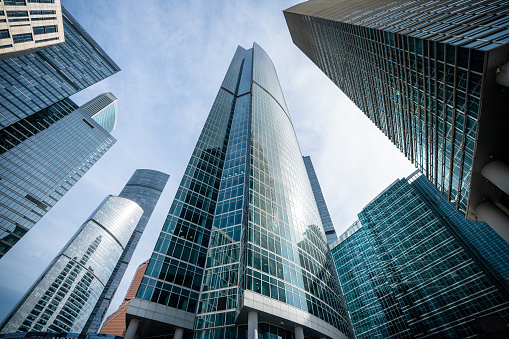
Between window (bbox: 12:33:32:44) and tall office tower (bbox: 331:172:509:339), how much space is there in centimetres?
12354

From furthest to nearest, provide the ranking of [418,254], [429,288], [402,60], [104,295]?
[104,295] → [418,254] → [429,288] → [402,60]

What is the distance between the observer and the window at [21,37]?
209 feet

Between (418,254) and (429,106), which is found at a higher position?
(418,254)

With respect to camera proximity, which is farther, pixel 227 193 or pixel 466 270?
pixel 466 270

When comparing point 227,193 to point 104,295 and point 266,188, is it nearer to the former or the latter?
point 266,188

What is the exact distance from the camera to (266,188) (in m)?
47.8

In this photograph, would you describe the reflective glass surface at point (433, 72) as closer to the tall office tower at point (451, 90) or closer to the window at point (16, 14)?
the tall office tower at point (451, 90)

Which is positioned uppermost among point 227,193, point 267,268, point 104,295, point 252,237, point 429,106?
point 104,295

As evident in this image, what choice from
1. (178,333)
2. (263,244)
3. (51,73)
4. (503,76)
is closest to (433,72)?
(503,76)

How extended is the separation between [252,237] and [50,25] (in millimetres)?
90767

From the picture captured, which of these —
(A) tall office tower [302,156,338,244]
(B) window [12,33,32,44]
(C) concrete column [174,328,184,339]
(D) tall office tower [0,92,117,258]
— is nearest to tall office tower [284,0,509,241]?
(C) concrete column [174,328,184,339]

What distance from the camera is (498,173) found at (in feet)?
79.5

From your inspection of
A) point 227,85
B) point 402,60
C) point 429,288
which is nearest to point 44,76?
point 227,85

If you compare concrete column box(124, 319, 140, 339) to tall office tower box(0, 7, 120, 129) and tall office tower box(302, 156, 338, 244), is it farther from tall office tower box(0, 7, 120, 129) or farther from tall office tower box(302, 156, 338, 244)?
tall office tower box(302, 156, 338, 244)
